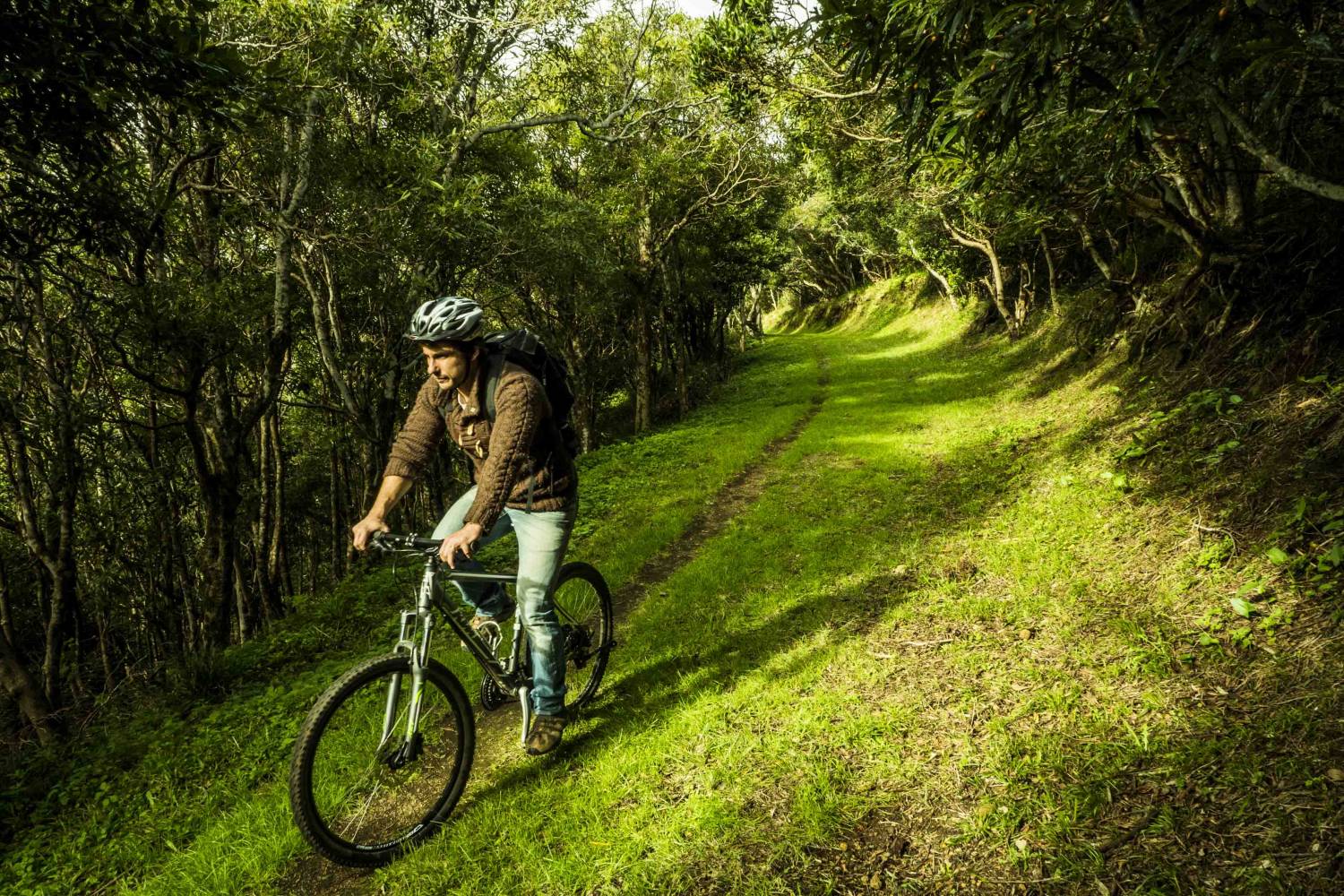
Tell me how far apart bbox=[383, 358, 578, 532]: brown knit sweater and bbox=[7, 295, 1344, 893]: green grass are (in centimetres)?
199

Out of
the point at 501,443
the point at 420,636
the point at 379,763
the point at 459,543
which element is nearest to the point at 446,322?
the point at 501,443

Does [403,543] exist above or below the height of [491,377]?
below

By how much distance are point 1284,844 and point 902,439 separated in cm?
1040

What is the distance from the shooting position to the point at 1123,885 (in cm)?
266

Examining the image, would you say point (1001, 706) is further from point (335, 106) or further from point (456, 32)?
point (456, 32)

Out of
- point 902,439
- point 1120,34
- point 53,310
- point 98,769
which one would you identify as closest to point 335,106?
point 53,310

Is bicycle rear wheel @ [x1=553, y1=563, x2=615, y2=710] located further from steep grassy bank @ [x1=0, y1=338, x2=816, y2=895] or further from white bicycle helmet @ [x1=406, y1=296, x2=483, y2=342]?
white bicycle helmet @ [x1=406, y1=296, x2=483, y2=342]

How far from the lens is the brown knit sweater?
140 inches

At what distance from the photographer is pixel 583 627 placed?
5016mm

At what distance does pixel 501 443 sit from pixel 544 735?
212 centimetres

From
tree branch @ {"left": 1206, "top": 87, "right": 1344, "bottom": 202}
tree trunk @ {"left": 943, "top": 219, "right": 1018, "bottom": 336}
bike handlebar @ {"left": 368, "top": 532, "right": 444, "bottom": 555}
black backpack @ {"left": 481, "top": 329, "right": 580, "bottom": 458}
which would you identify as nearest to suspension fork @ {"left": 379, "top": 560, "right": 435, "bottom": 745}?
bike handlebar @ {"left": 368, "top": 532, "right": 444, "bottom": 555}

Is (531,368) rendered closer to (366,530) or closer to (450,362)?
(450,362)

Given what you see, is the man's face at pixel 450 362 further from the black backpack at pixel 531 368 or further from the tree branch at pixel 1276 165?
the tree branch at pixel 1276 165

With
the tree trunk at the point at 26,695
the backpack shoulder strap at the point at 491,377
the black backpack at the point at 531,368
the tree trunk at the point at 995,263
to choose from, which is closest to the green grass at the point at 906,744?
the tree trunk at the point at 26,695
